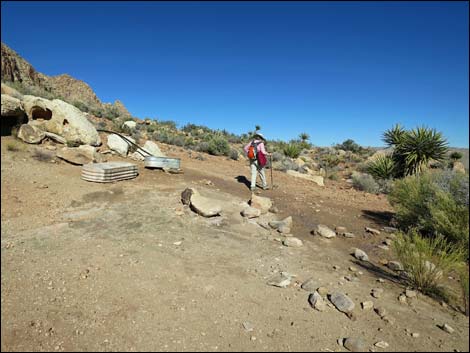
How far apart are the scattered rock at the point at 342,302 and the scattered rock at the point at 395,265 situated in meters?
1.44

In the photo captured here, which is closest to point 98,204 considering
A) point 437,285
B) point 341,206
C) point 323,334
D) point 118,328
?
point 118,328

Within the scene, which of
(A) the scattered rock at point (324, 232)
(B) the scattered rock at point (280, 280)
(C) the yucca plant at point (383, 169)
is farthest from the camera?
(C) the yucca plant at point (383, 169)

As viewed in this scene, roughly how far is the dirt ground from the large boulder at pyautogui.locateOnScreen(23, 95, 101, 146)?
11.6 ft

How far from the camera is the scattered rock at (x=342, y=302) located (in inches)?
113

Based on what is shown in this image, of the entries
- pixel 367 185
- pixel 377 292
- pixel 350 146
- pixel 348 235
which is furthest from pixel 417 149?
pixel 350 146

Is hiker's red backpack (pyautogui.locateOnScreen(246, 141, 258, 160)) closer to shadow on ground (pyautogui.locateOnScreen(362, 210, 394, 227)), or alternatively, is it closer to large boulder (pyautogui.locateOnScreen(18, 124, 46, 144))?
shadow on ground (pyautogui.locateOnScreen(362, 210, 394, 227))

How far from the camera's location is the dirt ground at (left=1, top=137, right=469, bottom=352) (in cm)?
221

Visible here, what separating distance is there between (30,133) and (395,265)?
29.1 ft

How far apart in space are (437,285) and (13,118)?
8.80m

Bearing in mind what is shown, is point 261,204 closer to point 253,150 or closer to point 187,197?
point 187,197

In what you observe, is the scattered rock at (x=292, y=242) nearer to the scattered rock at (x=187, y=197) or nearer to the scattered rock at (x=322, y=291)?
the scattered rock at (x=322, y=291)

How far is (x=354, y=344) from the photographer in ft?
7.44

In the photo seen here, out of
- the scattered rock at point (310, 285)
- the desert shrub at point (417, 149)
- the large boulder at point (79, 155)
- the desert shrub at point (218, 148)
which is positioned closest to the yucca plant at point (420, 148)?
the desert shrub at point (417, 149)

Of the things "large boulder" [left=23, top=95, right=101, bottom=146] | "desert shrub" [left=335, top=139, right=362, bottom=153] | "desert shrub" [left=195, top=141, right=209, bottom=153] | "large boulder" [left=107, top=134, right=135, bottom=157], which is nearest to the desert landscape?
"large boulder" [left=23, top=95, right=101, bottom=146]
